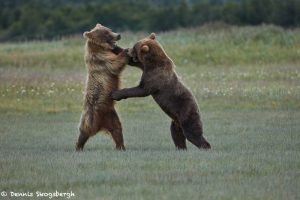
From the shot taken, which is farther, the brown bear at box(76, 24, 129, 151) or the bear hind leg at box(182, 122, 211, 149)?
the brown bear at box(76, 24, 129, 151)

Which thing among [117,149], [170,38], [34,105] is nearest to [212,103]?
[34,105]

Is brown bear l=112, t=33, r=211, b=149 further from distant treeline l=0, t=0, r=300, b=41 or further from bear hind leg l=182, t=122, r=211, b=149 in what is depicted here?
distant treeline l=0, t=0, r=300, b=41

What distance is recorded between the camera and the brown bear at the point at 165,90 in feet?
35.9

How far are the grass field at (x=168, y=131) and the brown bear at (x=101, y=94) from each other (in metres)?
0.29

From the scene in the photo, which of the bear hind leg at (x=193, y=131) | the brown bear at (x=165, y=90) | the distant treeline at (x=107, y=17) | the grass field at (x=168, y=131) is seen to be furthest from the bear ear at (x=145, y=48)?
the distant treeline at (x=107, y=17)

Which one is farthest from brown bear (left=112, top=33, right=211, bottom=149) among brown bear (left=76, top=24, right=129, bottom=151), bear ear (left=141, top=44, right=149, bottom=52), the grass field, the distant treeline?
the distant treeline

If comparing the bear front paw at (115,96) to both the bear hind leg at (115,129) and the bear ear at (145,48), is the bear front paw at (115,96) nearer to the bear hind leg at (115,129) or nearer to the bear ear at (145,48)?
the bear hind leg at (115,129)

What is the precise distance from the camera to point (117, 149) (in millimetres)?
11297

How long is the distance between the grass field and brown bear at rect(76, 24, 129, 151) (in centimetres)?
29

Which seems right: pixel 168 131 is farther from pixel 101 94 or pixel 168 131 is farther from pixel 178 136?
pixel 101 94

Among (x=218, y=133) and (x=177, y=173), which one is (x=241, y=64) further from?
(x=177, y=173)

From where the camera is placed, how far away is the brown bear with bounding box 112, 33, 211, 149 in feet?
35.9

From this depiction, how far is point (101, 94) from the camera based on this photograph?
443 inches

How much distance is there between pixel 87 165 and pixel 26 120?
22.8 feet
